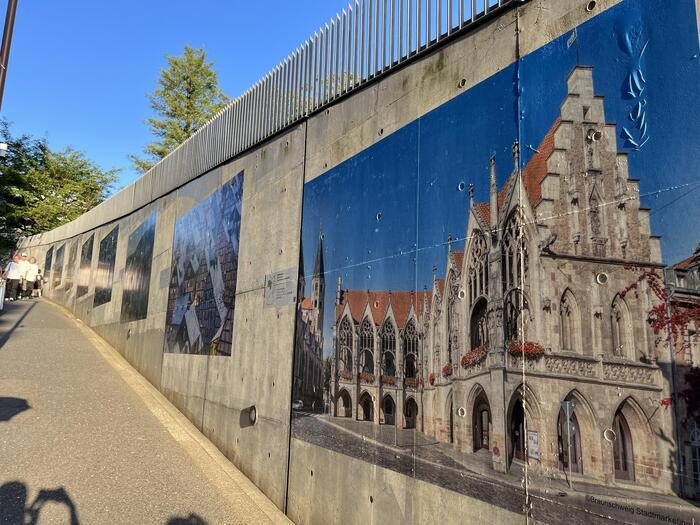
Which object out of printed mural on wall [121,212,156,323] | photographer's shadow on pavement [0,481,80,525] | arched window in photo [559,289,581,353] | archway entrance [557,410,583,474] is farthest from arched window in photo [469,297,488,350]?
printed mural on wall [121,212,156,323]

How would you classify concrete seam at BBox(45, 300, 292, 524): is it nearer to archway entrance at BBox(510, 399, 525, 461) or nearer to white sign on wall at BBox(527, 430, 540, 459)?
archway entrance at BBox(510, 399, 525, 461)

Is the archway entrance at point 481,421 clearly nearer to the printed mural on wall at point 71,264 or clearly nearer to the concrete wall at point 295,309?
the concrete wall at point 295,309

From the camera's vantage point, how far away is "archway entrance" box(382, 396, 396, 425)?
4.87 m

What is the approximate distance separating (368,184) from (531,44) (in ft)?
7.16

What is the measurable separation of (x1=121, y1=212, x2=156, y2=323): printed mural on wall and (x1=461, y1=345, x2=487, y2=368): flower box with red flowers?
10.7m

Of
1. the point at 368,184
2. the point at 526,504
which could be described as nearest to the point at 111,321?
the point at 368,184

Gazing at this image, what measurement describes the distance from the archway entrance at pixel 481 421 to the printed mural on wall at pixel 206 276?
5177 mm

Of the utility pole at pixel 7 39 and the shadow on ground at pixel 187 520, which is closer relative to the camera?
the shadow on ground at pixel 187 520

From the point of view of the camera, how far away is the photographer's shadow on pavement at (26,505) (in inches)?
225

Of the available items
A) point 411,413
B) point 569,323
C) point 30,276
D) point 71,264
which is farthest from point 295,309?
point 71,264

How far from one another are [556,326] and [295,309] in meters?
3.82

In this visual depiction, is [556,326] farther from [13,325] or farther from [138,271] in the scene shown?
[13,325]

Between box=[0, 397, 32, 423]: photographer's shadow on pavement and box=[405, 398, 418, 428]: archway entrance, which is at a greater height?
box=[405, 398, 418, 428]: archway entrance

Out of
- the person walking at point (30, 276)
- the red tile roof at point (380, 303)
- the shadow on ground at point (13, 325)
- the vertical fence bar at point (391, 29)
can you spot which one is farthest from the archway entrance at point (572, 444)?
the person walking at point (30, 276)
